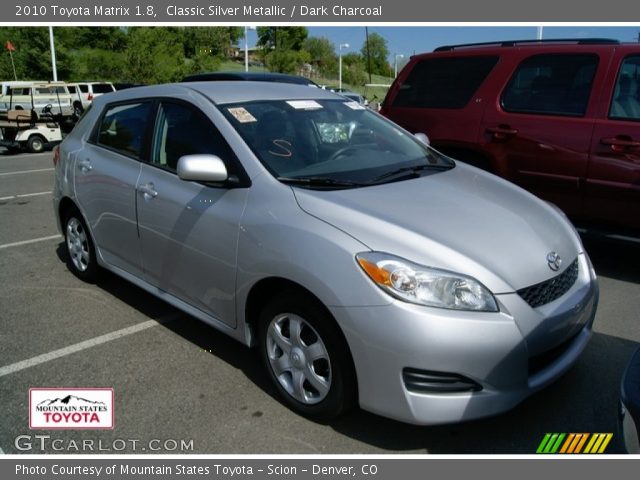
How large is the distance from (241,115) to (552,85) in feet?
10.4

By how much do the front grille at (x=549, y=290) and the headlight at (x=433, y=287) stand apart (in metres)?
0.23

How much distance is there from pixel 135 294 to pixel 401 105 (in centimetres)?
339

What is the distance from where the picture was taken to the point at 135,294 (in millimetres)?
4871

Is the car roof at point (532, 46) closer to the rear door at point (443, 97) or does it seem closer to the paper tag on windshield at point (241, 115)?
the rear door at point (443, 97)

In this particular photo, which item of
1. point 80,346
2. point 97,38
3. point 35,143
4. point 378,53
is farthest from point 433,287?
point 378,53

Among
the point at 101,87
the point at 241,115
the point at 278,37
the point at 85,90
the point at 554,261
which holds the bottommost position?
the point at 554,261

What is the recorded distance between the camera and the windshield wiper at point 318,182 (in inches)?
127

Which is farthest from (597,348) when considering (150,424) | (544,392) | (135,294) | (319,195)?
(135,294)

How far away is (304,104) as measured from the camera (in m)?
3.96

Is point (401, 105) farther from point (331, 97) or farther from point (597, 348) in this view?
point (597, 348)

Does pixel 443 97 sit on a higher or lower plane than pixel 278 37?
lower

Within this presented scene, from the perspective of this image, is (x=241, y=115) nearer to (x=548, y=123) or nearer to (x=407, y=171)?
(x=407, y=171)

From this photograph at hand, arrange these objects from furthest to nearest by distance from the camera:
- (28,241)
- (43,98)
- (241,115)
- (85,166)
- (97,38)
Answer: (97,38) → (43,98) → (28,241) → (85,166) → (241,115)

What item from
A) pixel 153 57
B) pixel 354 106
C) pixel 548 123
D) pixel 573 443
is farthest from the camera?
pixel 153 57
